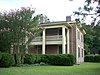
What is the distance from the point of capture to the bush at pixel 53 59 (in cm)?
2547

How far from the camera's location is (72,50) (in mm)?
31953

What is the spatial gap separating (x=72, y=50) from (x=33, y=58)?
8.44 metres

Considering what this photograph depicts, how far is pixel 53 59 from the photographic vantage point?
26.6 m

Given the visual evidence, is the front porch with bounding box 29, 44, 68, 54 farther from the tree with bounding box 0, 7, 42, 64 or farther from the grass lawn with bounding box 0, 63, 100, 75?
the grass lawn with bounding box 0, 63, 100, 75

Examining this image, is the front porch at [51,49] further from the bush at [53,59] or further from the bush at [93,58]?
the bush at [93,58]

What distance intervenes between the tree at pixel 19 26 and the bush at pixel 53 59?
1285 millimetres

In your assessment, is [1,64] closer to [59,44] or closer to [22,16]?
[22,16]

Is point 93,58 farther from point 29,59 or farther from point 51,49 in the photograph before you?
point 29,59

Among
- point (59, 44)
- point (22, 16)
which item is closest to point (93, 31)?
point (22, 16)

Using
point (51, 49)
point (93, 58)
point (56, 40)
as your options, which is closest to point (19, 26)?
point (56, 40)

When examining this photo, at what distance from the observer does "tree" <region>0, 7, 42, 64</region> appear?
23.4m

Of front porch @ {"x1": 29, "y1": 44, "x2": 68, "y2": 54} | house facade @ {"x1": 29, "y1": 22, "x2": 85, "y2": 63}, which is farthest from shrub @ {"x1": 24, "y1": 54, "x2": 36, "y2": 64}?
front porch @ {"x1": 29, "y1": 44, "x2": 68, "y2": 54}

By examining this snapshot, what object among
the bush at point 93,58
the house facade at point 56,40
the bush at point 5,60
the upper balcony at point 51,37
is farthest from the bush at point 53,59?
the bush at point 93,58

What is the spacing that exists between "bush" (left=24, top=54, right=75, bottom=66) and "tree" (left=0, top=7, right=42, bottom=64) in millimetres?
1285
